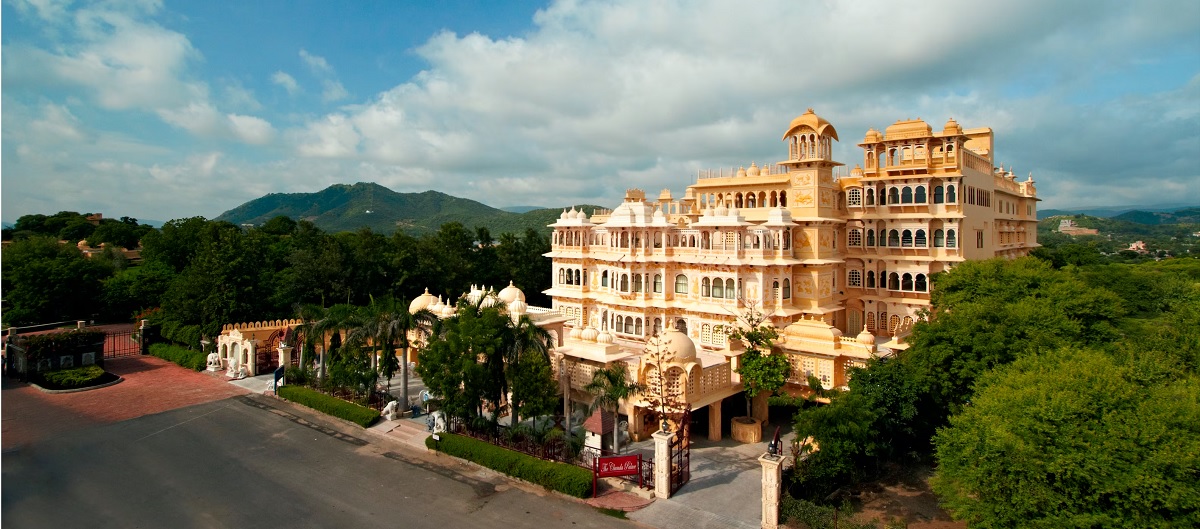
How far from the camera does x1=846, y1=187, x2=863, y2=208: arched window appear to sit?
3158 cm

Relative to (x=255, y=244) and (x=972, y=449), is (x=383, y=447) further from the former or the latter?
(x=255, y=244)

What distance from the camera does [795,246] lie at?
2878 centimetres

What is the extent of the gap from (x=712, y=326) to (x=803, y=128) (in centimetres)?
950

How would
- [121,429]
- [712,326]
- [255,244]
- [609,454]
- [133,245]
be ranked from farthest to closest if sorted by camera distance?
1. [133,245]
2. [255,244]
3. [712,326]
4. [121,429]
5. [609,454]

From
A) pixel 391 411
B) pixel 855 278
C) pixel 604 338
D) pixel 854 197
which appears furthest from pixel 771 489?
pixel 854 197

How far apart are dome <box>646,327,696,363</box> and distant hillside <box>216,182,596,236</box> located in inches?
4238

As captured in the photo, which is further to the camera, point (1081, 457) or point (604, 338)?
point (604, 338)

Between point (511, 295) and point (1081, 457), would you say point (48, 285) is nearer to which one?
point (511, 295)

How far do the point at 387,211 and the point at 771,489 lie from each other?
6454 inches

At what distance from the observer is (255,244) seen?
4191 centimetres

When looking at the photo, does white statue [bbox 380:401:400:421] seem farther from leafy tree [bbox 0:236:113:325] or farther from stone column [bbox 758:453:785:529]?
leafy tree [bbox 0:236:113:325]

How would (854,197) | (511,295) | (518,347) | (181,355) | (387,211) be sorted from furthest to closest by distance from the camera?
(387,211), (181,355), (511,295), (854,197), (518,347)

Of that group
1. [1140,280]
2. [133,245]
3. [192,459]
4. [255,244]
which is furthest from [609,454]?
[133,245]

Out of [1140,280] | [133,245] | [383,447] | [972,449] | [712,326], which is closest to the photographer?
[972,449]
